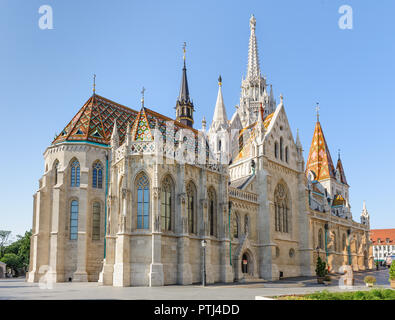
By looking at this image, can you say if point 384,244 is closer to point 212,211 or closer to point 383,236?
point 383,236

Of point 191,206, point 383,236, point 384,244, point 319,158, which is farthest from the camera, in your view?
point 383,236

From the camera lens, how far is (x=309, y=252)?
4241cm

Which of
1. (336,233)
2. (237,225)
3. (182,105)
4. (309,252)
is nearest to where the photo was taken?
(237,225)

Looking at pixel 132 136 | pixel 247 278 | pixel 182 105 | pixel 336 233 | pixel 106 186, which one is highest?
pixel 182 105

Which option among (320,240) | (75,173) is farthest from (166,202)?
(320,240)

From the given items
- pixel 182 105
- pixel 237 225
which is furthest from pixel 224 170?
pixel 182 105

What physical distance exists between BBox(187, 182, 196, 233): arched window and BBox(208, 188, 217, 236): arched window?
189 centimetres

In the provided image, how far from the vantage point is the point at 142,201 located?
28812 millimetres

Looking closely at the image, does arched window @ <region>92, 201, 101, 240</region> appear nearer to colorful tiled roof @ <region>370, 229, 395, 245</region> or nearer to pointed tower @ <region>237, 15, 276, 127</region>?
pointed tower @ <region>237, 15, 276, 127</region>

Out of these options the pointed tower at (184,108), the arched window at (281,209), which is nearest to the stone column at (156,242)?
the arched window at (281,209)

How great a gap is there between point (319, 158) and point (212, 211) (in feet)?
144
